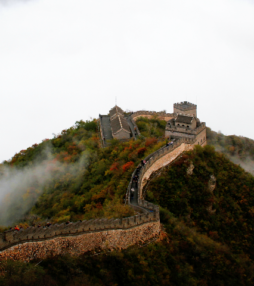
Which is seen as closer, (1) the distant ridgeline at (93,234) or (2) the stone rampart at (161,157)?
(1) the distant ridgeline at (93,234)

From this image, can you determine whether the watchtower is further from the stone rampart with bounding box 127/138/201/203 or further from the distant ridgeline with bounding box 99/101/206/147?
the stone rampart with bounding box 127/138/201/203

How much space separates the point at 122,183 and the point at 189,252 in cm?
1090

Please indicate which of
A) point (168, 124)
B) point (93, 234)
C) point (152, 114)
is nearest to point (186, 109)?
point (168, 124)

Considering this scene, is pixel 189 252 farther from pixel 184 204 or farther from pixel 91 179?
pixel 91 179

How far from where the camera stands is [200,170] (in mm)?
46219

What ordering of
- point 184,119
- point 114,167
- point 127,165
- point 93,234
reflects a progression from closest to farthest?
point 93,234, point 127,165, point 114,167, point 184,119

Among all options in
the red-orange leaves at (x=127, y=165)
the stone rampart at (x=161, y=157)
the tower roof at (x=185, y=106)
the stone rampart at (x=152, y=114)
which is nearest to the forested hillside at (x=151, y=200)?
the red-orange leaves at (x=127, y=165)

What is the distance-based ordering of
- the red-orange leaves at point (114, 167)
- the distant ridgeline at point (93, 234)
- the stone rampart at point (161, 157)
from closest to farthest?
the distant ridgeline at point (93, 234), the stone rampart at point (161, 157), the red-orange leaves at point (114, 167)

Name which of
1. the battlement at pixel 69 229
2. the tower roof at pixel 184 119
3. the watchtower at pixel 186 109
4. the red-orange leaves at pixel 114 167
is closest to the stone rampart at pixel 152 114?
the watchtower at pixel 186 109

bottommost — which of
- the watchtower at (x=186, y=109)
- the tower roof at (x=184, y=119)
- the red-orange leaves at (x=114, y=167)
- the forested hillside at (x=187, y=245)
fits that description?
the forested hillside at (x=187, y=245)

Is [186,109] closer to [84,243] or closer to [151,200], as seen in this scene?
[151,200]

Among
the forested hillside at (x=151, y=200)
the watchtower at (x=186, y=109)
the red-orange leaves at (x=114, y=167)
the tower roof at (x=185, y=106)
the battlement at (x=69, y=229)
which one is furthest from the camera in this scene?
the tower roof at (x=185, y=106)

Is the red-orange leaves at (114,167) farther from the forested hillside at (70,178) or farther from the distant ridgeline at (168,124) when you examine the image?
the distant ridgeline at (168,124)

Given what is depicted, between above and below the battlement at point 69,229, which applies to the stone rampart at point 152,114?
above
